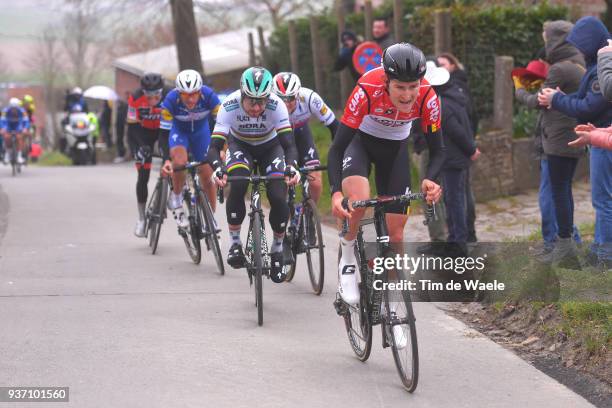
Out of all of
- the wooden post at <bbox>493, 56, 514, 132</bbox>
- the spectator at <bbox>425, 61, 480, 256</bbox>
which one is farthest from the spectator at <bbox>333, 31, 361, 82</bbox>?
the spectator at <bbox>425, 61, 480, 256</bbox>

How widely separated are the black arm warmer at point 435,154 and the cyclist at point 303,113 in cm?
294

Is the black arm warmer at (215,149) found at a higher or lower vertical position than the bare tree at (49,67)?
lower

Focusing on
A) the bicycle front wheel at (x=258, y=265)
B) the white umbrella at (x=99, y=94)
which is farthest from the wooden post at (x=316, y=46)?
the bicycle front wheel at (x=258, y=265)

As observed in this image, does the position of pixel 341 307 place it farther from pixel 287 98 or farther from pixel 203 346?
pixel 287 98

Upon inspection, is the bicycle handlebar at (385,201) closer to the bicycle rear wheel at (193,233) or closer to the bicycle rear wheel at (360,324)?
the bicycle rear wheel at (360,324)

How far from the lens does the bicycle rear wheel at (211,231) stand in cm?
1072

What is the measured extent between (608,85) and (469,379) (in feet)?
7.80

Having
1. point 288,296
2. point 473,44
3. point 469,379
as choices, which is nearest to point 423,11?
point 473,44

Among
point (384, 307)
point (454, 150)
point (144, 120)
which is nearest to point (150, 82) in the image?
point (144, 120)

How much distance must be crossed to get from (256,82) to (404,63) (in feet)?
8.02

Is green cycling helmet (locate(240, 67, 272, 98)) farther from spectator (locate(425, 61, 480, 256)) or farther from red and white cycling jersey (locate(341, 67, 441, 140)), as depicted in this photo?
spectator (locate(425, 61, 480, 256))

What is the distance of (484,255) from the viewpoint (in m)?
10.0

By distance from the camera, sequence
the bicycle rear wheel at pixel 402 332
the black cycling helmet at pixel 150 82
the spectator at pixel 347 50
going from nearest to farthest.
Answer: the bicycle rear wheel at pixel 402 332, the black cycling helmet at pixel 150 82, the spectator at pixel 347 50

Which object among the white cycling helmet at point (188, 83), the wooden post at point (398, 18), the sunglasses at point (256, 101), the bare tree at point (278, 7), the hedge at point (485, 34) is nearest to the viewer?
the sunglasses at point (256, 101)
